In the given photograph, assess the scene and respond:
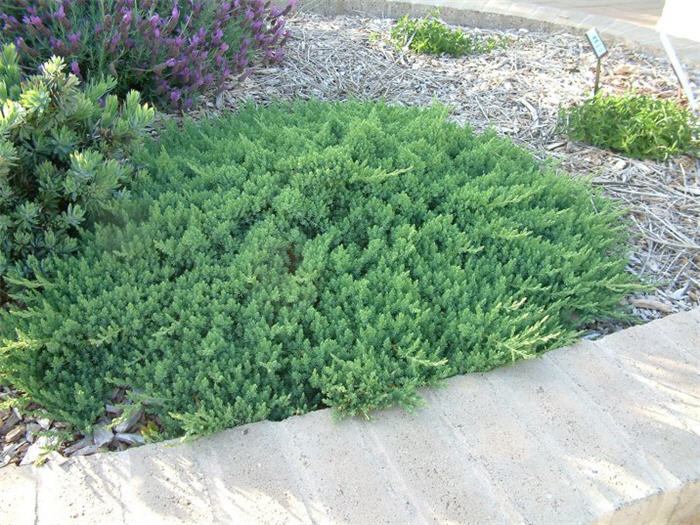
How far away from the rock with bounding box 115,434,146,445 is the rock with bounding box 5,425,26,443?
326mm

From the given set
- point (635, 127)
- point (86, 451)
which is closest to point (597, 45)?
point (635, 127)

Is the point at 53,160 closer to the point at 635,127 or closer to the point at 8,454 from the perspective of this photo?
the point at 8,454

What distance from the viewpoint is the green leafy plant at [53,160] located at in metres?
2.30

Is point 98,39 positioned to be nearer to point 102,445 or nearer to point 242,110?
point 242,110

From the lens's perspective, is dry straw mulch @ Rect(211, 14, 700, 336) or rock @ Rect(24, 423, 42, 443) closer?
rock @ Rect(24, 423, 42, 443)

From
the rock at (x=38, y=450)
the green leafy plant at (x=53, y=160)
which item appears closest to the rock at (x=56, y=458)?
the rock at (x=38, y=450)

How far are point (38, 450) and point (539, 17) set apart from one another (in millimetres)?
5085

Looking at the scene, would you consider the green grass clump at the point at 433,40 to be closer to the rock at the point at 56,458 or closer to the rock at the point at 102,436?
the rock at the point at 102,436

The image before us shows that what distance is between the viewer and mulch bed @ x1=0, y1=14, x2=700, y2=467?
3.02 metres

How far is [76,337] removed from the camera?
224 cm

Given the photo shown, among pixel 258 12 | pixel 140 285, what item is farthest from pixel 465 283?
pixel 258 12

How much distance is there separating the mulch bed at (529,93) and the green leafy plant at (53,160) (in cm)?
56

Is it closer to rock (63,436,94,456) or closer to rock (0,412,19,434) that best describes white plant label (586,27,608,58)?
rock (63,436,94,456)

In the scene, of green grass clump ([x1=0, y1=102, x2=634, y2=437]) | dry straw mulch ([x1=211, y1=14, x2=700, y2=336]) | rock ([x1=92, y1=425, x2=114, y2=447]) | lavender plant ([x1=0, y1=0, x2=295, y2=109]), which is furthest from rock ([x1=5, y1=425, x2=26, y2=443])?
dry straw mulch ([x1=211, y1=14, x2=700, y2=336])
